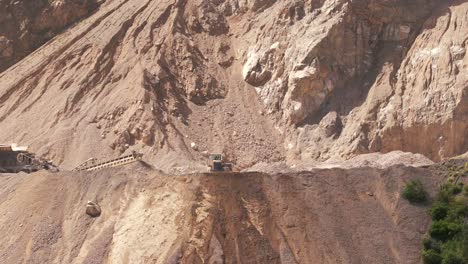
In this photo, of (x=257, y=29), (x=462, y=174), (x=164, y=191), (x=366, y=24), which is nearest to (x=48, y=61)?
(x=257, y=29)

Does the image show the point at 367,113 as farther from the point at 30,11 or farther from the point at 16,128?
the point at 30,11

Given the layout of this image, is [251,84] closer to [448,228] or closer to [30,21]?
[30,21]

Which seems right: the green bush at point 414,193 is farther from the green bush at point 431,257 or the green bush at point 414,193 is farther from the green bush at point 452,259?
the green bush at point 452,259

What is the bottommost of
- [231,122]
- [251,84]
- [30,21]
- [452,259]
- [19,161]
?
[231,122]

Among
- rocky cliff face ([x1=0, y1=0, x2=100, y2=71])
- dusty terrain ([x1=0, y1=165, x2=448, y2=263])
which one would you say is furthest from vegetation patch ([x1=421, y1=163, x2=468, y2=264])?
rocky cliff face ([x1=0, y1=0, x2=100, y2=71])

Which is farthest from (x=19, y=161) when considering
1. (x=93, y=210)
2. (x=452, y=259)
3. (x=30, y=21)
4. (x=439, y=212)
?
(x=452, y=259)

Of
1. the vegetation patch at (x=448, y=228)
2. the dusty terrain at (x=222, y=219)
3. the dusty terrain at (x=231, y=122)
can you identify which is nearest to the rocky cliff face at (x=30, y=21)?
the dusty terrain at (x=231, y=122)
